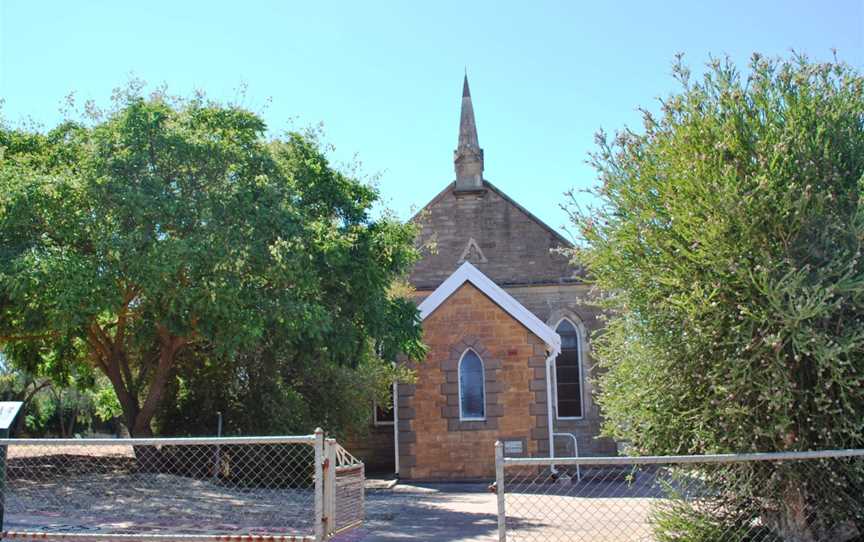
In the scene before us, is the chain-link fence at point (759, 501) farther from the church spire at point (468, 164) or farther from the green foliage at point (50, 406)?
the green foliage at point (50, 406)

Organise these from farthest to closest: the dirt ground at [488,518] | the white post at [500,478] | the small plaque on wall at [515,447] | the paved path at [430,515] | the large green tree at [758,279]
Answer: the small plaque on wall at [515,447], the paved path at [430,515], the dirt ground at [488,518], the large green tree at [758,279], the white post at [500,478]

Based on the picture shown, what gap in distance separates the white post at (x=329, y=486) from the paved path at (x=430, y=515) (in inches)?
124

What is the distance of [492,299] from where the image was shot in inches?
791

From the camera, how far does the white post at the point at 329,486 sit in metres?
7.30

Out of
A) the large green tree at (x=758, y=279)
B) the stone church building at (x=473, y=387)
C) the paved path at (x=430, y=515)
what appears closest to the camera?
the large green tree at (x=758, y=279)

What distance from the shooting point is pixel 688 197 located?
8.69 m

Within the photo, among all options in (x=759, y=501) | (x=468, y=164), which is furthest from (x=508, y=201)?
(x=759, y=501)

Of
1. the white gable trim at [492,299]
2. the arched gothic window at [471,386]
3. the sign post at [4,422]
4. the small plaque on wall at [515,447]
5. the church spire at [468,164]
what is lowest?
the small plaque on wall at [515,447]

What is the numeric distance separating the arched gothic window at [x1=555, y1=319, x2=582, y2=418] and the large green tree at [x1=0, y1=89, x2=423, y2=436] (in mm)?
12162

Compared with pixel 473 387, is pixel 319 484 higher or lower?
lower

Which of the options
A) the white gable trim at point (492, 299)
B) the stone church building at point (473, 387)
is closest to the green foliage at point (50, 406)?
the stone church building at point (473, 387)

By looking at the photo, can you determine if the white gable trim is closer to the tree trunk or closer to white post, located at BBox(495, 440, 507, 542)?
the tree trunk

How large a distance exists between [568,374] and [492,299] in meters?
8.76

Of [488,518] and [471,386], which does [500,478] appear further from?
[471,386]
